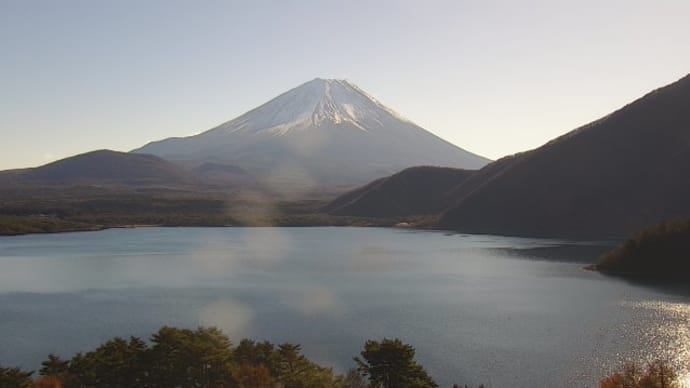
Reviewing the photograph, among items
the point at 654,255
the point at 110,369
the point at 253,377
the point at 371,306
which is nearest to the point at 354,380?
the point at 253,377

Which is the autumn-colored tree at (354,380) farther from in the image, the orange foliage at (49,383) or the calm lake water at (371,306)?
the orange foliage at (49,383)

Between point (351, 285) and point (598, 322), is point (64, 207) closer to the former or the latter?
point (351, 285)

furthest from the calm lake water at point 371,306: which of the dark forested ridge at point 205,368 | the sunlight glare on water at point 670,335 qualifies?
the dark forested ridge at point 205,368

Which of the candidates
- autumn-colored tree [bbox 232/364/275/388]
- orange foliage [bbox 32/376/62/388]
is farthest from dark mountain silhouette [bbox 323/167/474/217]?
orange foliage [bbox 32/376/62/388]

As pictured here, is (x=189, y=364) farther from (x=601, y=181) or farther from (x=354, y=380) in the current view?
(x=601, y=181)

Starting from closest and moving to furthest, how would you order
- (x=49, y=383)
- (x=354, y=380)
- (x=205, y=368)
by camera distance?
1. (x=49, y=383)
2. (x=205, y=368)
3. (x=354, y=380)

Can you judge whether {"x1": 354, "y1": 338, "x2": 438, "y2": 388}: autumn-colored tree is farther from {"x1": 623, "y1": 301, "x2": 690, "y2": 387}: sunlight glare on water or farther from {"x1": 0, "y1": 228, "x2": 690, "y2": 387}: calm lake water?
{"x1": 623, "y1": 301, "x2": 690, "y2": 387}: sunlight glare on water
